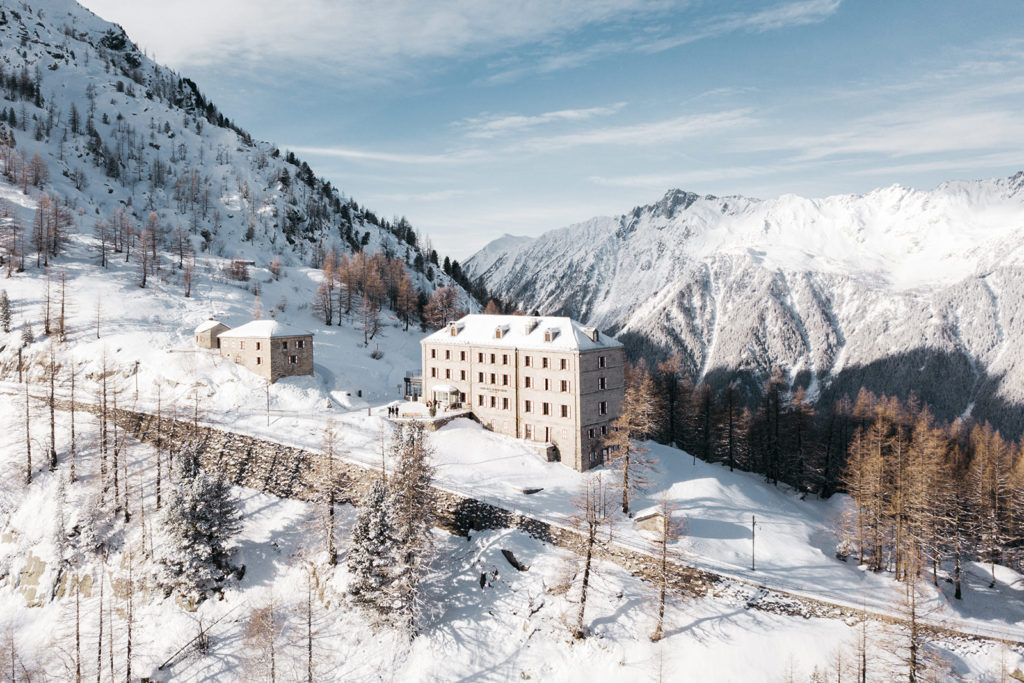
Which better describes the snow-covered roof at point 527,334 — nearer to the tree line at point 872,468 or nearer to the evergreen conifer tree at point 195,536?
the tree line at point 872,468

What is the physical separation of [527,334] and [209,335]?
47650mm

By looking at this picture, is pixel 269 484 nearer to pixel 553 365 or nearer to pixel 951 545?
pixel 553 365

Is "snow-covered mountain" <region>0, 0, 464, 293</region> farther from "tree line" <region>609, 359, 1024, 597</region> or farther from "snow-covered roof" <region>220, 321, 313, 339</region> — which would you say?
"tree line" <region>609, 359, 1024, 597</region>

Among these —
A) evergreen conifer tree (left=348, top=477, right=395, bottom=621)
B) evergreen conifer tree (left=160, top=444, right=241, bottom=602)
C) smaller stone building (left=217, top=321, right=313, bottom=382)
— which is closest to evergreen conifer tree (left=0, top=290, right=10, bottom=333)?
smaller stone building (left=217, top=321, right=313, bottom=382)

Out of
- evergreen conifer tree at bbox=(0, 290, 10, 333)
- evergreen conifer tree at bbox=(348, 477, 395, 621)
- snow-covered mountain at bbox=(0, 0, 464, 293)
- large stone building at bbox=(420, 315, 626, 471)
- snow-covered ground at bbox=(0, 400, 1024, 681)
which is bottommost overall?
snow-covered ground at bbox=(0, 400, 1024, 681)

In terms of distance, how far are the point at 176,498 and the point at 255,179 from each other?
15599 cm

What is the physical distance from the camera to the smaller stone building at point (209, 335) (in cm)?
8119

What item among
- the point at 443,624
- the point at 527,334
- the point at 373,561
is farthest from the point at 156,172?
the point at 443,624

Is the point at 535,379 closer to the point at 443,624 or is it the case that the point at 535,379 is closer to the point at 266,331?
the point at 443,624

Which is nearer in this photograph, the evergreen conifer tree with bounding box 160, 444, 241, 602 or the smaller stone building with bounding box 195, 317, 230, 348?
the evergreen conifer tree with bounding box 160, 444, 241, 602

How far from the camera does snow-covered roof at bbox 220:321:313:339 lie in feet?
249

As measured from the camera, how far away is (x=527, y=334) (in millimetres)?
66812

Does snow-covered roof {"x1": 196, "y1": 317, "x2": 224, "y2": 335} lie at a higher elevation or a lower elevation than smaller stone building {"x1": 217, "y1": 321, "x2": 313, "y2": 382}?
higher

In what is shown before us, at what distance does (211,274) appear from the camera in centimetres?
11694
